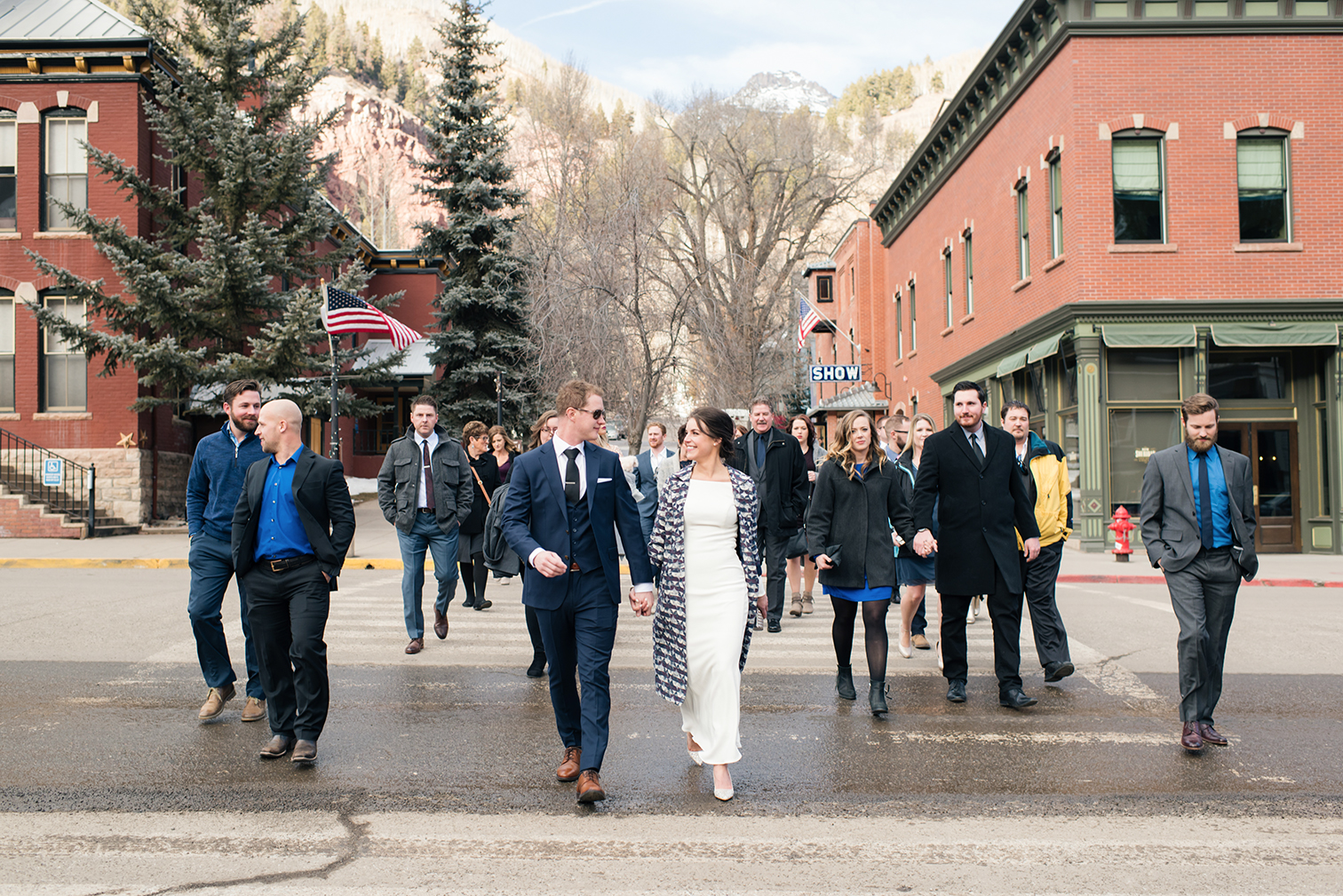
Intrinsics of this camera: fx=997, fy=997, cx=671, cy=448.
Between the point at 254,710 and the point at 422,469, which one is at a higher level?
the point at 422,469

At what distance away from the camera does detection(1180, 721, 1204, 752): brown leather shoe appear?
221 inches

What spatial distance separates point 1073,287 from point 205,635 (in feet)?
55.0

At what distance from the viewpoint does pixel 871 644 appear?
21.4ft

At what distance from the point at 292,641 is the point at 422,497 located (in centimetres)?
355

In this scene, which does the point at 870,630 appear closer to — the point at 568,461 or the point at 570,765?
the point at 570,765

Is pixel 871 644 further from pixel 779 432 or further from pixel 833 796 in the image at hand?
pixel 779 432

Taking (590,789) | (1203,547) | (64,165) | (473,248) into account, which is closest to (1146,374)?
(1203,547)

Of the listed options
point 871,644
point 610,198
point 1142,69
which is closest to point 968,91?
point 1142,69

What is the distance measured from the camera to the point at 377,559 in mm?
16734

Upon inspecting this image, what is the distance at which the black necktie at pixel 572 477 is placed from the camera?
5008 mm

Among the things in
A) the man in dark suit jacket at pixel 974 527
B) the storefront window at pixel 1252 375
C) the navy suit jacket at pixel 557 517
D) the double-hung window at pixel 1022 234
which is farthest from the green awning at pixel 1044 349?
the navy suit jacket at pixel 557 517

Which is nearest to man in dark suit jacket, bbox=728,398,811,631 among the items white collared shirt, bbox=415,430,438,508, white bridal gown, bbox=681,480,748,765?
white collared shirt, bbox=415,430,438,508

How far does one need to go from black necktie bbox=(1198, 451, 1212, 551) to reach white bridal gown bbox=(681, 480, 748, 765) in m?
2.87

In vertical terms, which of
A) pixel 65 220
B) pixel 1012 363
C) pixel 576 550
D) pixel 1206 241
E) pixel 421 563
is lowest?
pixel 421 563
